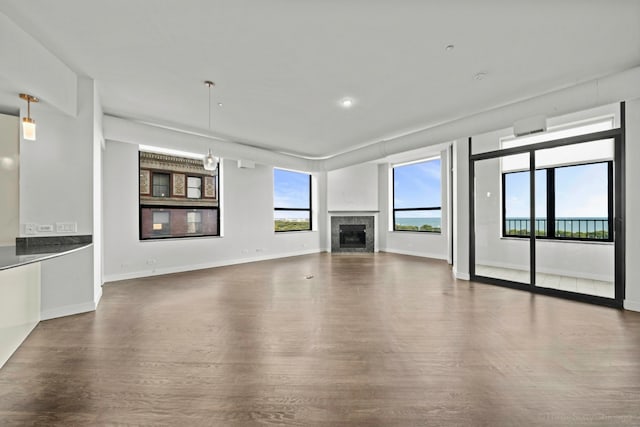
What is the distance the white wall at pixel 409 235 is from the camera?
7273 millimetres

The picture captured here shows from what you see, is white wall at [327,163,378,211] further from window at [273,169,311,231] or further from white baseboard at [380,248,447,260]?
white baseboard at [380,248,447,260]

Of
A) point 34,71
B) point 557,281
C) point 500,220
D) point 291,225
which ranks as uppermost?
point 34,71

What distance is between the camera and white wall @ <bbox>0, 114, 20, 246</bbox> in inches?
114

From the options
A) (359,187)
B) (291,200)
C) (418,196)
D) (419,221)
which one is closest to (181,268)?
(291,200)

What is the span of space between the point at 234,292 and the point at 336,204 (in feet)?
16.7

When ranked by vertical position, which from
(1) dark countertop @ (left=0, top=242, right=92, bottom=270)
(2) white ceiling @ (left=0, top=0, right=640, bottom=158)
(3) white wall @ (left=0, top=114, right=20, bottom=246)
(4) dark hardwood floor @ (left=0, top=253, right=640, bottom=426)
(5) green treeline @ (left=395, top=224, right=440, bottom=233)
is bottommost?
(4) dark hardwood floor @ (left=0, top=253, right=640, bottom=426)

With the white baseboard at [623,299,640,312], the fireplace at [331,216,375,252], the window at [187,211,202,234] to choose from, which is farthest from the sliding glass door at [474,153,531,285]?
the window at [187,211,202,234]

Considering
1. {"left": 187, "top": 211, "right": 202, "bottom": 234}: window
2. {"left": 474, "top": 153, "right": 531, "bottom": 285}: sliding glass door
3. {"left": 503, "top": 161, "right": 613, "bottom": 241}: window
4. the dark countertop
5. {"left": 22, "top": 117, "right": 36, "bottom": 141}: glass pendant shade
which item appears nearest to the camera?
the dark countertop

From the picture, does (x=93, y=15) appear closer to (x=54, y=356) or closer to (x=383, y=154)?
(x=54, y=356)

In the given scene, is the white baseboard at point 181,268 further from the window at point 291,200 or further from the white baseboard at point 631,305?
the white baseboard at point 631,305

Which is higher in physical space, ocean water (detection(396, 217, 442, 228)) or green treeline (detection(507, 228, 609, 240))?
ocean water (detection(396, 217, 442, 228))

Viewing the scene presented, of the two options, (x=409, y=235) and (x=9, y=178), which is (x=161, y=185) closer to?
(x=9, y=178)

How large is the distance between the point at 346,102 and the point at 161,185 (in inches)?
180

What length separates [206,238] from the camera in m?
6.22
